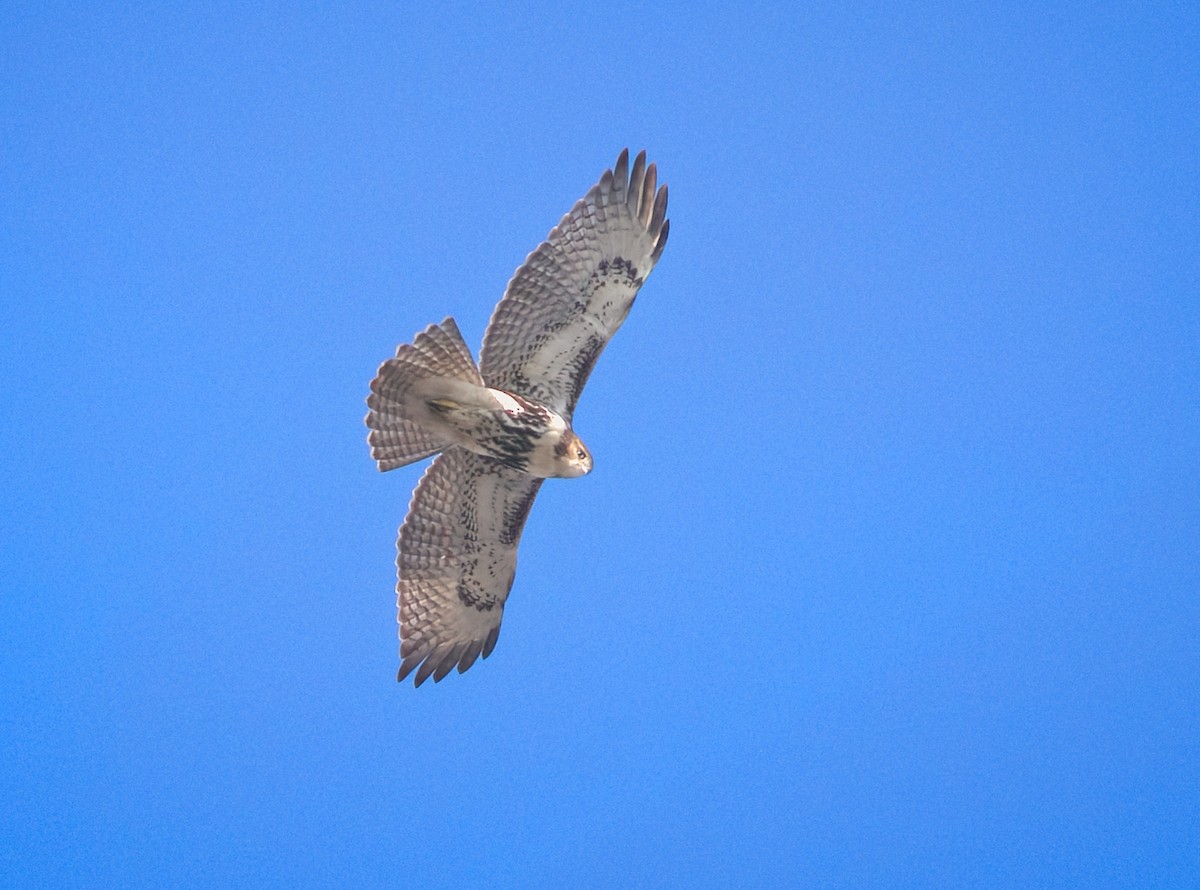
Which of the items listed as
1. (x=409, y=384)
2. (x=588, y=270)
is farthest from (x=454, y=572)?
(x=588, y=270)

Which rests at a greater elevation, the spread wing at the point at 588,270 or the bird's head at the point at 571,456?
the spread wing at the point at 588,270

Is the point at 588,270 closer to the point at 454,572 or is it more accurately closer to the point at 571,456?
the point at 571,456

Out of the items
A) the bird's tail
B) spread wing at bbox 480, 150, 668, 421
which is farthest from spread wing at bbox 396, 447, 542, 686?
spread wing at bbox 480, 150, 668, 421

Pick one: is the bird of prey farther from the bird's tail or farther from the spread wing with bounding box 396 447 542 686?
the spread wing with bounding box 396 447 542 686

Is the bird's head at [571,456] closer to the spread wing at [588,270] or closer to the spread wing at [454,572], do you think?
the spread wing at [588,270]

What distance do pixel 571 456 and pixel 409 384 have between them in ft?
2.46

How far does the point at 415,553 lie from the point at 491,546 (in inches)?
14.2

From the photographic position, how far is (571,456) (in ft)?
23.5

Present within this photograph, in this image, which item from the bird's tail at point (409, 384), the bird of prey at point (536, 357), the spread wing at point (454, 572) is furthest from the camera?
the spread wing at point (454, 572)

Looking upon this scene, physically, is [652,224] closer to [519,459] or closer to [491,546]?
[519,459]

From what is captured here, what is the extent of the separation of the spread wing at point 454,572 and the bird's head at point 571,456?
0.54 meters

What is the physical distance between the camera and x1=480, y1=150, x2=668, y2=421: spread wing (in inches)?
279

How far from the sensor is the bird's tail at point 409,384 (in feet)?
22.7

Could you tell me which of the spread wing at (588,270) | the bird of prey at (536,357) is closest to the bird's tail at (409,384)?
the bird of prey at (536,357)
